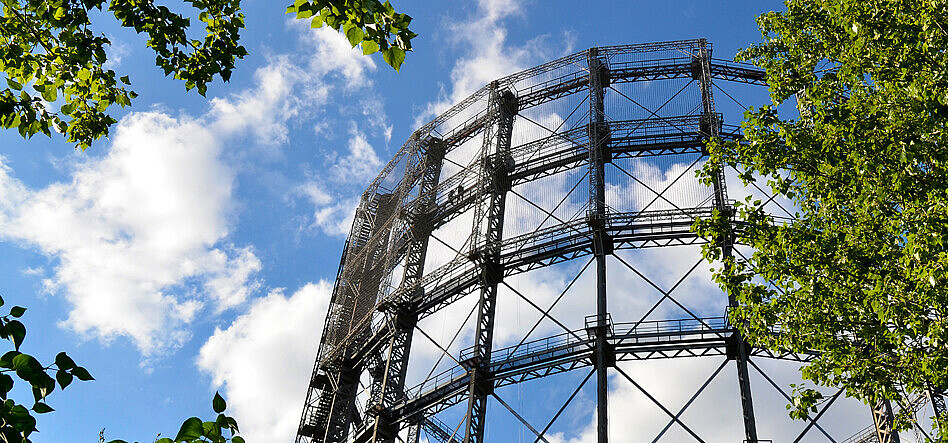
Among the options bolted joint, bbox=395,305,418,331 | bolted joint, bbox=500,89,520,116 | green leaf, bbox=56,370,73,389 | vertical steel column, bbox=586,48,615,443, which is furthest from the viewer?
bolted joint, bbox=500,89,520,116

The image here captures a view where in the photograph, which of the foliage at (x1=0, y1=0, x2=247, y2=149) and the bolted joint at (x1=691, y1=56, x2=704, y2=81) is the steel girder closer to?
the bolted joint at (x1=691, y1=56, x2=704, y2=81)

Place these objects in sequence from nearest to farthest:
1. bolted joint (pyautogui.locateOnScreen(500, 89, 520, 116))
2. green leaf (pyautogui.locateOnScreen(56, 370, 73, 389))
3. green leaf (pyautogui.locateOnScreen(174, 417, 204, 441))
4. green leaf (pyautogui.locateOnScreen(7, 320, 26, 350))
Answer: green leaf (pyautogui.locateOnScreen(174, 417, 204, 441))
green leaf (pyautogui.locateOnScreen(56, 370, 73, 389))
green leaf (pyautogui.locateOnScreen(7, 320, 26, 350))
bolted joint (pyautogui.locateOnScreen(500, 89, 520, 116))

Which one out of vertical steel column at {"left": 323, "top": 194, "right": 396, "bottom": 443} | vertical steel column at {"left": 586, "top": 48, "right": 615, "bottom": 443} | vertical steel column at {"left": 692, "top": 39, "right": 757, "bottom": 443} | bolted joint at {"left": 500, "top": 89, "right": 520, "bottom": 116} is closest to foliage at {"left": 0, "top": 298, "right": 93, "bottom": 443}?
vertical steel column at {"left": 692, "top": 39, "right": 757, "bottom": 443}

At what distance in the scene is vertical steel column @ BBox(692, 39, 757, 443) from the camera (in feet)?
62.8

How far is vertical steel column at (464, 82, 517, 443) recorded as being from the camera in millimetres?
22094

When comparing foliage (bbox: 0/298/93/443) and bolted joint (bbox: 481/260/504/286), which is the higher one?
bolted joint (bbox: 481/260/504/286)

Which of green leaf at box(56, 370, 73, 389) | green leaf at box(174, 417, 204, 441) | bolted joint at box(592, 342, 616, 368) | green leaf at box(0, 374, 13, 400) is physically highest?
bolted joint at box(592, 342, 616, 368)

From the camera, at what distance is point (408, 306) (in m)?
26.9

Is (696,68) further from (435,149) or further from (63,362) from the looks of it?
(63,362)

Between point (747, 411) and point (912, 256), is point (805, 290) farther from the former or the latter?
point (747, 411)

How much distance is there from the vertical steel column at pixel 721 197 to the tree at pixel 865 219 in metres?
3.13

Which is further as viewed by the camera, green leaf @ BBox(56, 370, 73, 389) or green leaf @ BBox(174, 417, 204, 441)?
green leaf @ BBox(56, 370, 73, 389)

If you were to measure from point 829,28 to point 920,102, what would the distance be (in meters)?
2.95

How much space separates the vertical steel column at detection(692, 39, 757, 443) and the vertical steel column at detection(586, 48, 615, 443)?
11.1ft
